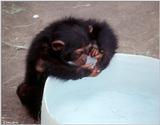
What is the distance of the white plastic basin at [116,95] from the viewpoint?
2502mm

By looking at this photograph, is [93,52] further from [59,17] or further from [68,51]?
[59,17]

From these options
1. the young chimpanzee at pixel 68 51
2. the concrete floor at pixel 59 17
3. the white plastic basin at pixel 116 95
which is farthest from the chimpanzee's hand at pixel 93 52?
the concrete floor at pixel 59 17

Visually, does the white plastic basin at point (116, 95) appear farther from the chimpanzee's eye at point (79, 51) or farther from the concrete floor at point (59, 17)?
the concrete floor at point (59, 17)

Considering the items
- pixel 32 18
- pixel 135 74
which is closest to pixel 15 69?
pixel 32 18

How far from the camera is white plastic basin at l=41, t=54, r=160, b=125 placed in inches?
98.5

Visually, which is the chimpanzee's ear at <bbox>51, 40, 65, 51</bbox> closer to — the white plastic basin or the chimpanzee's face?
the chimpanzee's face

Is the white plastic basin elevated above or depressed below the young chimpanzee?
below

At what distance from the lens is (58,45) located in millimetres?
2553

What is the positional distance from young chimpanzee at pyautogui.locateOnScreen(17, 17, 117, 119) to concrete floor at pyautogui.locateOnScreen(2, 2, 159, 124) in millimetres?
417

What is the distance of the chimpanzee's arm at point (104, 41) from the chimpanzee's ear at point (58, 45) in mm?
188

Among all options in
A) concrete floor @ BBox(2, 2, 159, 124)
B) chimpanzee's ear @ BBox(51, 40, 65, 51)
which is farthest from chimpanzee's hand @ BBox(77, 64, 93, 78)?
concrete floor @ BBox(2, 2, 159, 124)

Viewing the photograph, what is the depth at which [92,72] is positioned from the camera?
2.53 meters

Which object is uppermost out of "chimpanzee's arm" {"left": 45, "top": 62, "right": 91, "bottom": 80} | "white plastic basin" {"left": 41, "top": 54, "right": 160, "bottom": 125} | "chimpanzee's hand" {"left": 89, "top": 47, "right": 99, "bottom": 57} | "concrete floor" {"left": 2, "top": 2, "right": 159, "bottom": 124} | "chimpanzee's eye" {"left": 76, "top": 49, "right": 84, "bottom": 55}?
"chimpanzee's eye" {"left": 76, "top": 49, "right": 84, "bottom": 55}

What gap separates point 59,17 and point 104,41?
1.16m
